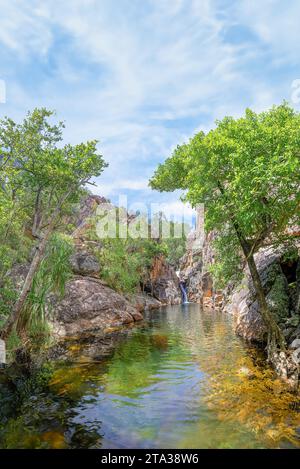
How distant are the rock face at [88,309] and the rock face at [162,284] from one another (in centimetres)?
3481

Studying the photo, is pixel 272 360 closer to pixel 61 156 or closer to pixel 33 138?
pixel 61 156

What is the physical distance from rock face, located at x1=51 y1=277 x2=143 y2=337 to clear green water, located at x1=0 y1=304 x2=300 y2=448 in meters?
8.18

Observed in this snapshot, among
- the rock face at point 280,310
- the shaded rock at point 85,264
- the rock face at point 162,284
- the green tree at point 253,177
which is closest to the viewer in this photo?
the green tree at point 253,177

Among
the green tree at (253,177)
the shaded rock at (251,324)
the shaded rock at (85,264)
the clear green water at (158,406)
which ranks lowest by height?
the clear green water at (158,406)

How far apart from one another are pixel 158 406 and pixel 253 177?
944 cm

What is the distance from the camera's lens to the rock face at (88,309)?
2483cm

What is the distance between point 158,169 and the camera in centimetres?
2356

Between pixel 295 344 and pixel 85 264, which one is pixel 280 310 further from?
pixel 85 264

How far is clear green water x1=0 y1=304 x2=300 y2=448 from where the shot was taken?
797cm

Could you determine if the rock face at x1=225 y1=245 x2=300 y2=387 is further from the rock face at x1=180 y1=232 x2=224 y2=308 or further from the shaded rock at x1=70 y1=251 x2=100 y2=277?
the rock face at x1=180 y1=232 x2=224 y2=308

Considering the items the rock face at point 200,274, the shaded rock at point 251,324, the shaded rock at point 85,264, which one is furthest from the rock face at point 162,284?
the shaded rock at point 251,324

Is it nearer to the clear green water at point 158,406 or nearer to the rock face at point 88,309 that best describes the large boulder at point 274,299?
the clear green water at point 158,406

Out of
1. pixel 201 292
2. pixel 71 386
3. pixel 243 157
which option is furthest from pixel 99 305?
pixel 201 292
